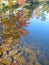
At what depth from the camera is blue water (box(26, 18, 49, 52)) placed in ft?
6.72

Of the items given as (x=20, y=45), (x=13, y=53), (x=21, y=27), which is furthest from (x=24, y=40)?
(x=21, y=27)

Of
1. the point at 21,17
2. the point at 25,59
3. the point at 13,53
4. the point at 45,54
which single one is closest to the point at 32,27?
the point at 45,54

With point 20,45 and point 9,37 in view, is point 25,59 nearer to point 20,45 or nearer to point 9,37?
point 20,45

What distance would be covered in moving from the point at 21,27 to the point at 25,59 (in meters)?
0.45

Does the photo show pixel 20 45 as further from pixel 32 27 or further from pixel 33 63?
pixel 32 27

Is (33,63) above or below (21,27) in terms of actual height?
below

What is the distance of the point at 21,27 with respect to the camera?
1.27m

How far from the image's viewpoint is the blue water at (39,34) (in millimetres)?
2047

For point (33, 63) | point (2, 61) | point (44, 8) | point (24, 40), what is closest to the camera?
point (2, 61)

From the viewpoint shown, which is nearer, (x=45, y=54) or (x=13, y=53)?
(x=13, y=53)

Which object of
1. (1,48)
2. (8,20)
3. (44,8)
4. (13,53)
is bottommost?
(44,8)

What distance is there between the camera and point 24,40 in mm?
1967

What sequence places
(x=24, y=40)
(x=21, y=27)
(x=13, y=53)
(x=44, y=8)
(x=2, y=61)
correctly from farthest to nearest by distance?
(x=44, y=8) → (x=24, y=40) → (x=13, y=53) → (x=21, y=27) → (x=2, y=61)

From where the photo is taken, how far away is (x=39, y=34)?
2.25 metres
